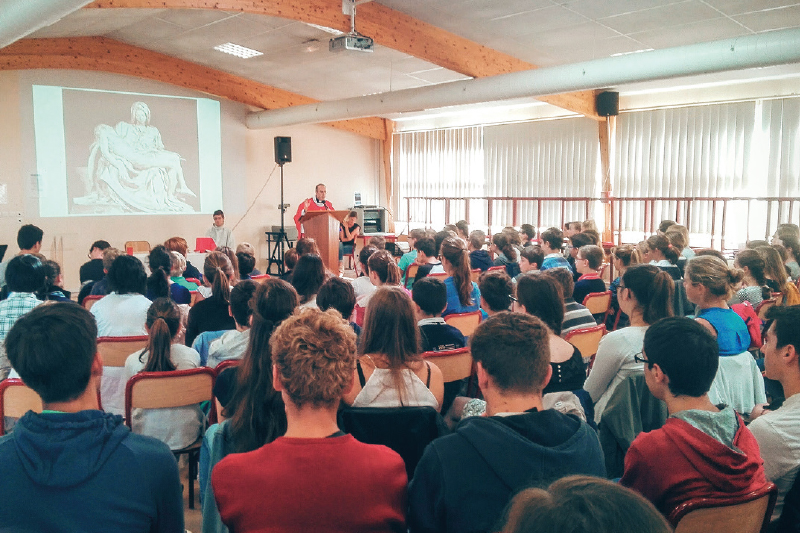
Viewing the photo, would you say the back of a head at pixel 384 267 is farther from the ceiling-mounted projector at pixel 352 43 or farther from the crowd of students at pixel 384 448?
the ceiling-mounted projector at pixel 352 43

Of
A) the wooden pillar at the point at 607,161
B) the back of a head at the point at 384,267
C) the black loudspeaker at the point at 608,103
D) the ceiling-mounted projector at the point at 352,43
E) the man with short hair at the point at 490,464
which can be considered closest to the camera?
the man with short hair at the point at 490,464

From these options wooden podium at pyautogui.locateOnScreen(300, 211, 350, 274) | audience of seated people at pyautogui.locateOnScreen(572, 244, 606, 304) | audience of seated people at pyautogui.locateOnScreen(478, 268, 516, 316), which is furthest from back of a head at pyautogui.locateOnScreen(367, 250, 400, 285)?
wooden podium at pyautogui.locateOnScreen(300, 211, 350, 274)

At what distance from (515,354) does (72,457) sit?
3.68 feet

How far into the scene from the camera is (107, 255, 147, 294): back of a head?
375cm

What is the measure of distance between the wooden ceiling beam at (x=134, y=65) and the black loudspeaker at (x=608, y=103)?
6.09 m

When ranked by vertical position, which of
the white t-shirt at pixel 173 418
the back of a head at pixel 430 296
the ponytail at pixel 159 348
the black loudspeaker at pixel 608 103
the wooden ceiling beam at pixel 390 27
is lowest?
the white t-shirt at pixel 173 418

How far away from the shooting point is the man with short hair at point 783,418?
6.12ft

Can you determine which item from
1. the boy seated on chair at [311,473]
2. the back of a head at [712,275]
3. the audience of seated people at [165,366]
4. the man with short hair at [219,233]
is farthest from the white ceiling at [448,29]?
the boy seated on chair at [311,473]

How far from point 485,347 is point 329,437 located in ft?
1.67

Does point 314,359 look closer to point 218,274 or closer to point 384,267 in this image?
point 218,274

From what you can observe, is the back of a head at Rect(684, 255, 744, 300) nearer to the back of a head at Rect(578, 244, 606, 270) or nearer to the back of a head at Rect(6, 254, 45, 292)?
the back of a head at Rect(578, 244, 606, 270)

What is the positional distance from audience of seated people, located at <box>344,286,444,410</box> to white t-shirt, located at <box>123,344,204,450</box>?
103 cm

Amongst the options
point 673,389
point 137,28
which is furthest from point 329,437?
point 137,28

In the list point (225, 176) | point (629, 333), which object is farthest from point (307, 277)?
point (225, 176)
